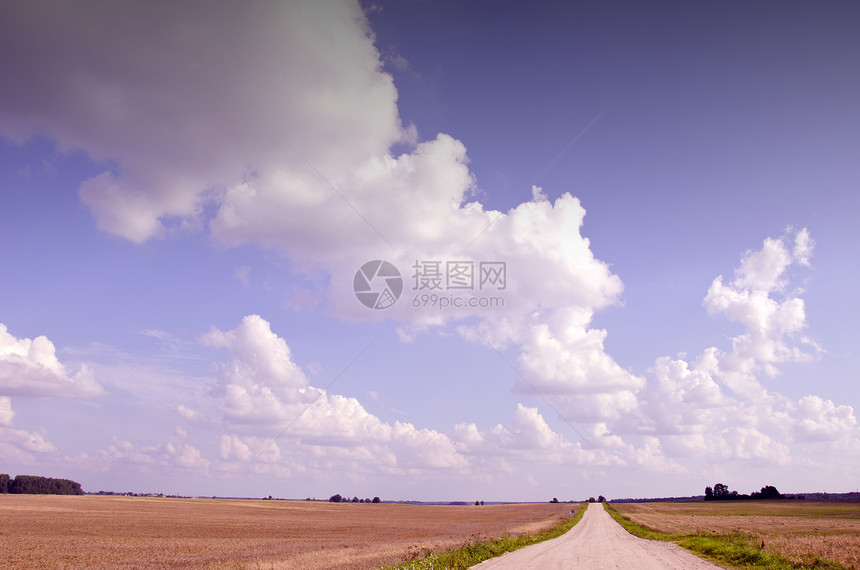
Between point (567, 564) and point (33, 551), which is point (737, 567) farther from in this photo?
point (33, 551)

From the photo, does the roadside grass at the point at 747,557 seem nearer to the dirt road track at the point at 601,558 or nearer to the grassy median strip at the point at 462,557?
the dirt road track at the point at 601,558

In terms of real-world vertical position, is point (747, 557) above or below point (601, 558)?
above

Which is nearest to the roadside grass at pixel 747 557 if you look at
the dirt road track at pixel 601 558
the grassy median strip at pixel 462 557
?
the dirt road track at pixel 601 558

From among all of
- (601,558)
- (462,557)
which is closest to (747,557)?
(601,558)

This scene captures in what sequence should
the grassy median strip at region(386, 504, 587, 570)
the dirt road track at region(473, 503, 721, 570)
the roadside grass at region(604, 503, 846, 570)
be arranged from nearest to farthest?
1. the roadside grass at region(604, 503, 846, 570)
2. the grassy median strip at region(386, 504, 587, 570)
3. the dirt road track at region(473, 503, 721, 570)

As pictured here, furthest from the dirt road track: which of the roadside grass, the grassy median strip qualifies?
the roadside grass

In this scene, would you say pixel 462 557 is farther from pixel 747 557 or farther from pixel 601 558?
pixel 747 557

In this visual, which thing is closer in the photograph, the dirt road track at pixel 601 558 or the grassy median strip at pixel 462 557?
the grassy median strip at pixel 462 557

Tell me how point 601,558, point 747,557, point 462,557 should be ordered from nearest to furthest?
point 747,557 < point 462,557 < point 601,558

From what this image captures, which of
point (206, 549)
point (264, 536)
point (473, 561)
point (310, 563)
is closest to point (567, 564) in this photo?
point (473, 561)

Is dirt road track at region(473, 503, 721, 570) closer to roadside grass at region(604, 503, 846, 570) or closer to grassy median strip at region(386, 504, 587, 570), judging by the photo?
grassy median strip at region(386, 504, 587, 570)

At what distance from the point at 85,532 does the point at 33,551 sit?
14.9 metres

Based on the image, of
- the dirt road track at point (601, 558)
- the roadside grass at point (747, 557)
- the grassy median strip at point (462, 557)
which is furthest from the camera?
the dirt road track at point (601, 558)

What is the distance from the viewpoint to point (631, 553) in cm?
3247
